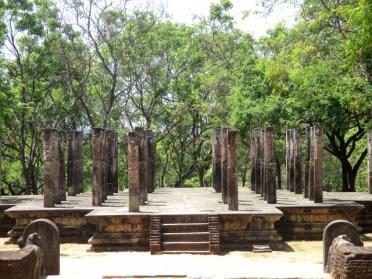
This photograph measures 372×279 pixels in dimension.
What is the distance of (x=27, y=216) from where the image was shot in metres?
14.5

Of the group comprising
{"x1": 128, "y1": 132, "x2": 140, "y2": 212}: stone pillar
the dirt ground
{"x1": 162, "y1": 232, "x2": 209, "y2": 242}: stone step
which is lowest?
the dirt ground

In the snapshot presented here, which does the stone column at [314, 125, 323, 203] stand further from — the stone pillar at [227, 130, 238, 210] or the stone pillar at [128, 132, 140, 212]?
the stone pillar at [128, 132, 140, 212]

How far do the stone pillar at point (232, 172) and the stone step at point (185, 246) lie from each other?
5.95 ft

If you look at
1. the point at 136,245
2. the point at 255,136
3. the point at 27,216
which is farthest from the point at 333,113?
the point at 27,216

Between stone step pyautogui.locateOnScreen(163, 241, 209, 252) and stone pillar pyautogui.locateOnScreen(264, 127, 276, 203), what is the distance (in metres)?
4.32

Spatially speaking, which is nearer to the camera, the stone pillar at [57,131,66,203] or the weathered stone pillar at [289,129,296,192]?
the stone pillar at [57,131,66,203]

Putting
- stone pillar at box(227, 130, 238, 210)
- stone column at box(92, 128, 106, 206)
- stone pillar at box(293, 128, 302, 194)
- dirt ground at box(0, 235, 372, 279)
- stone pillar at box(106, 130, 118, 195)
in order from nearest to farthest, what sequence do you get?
1. dirt ground at box(0, 235, 372, 279)
2. stone pillar at box(227, 130, 238, 210)
3. stone column at box(92, 128, 106, 206)
4. stone pillar at box(293, 128, 302, 194)
5. stone pillar at box(106, 130, 118, 195)

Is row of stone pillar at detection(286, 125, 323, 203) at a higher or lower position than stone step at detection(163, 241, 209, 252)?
higher

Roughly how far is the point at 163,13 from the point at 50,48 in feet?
20.6

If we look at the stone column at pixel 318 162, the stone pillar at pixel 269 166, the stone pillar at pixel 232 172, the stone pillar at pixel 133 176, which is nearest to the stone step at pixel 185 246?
the stone pillar at pixel 133 176

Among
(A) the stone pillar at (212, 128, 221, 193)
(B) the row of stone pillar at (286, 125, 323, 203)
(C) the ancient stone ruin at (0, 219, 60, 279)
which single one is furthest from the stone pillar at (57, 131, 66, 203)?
(B) the row of stone pillar at (286, 125, 323, 203)

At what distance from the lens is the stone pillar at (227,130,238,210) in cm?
1385

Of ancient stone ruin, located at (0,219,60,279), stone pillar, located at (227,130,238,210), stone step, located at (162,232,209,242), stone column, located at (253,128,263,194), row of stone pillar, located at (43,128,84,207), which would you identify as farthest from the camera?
stone column, located at (253,128,263,194)

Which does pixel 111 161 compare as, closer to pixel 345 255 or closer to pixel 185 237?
pixel 185 237
